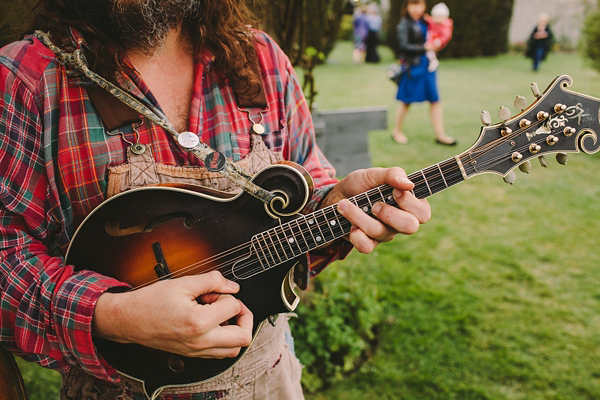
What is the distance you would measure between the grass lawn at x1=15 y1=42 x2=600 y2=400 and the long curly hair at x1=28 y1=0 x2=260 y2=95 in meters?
2.54

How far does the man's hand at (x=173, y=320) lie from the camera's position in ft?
3.93

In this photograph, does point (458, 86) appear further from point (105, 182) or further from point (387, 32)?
point (105, 182)

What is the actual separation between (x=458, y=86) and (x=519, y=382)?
11235 mm

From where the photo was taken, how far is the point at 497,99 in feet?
Answer: 35.8

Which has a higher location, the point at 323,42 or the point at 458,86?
the point at 323,42

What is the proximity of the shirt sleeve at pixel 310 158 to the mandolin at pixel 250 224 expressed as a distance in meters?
0.19

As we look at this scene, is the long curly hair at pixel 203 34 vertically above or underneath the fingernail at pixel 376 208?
above

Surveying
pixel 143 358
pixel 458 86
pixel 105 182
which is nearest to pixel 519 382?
pixel 143 358

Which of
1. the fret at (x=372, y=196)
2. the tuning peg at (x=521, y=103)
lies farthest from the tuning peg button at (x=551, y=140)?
the fret at (x=372, y=196)

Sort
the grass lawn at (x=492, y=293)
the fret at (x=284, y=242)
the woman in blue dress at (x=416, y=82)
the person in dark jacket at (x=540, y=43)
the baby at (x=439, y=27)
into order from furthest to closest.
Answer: the person in dark jacket at (x=540, y=43) < the baby at (x=439, y=27) < the woman in blue dress at (x=416, y=82) < the grass lawn at (x=492, y=293) < the fret at (x=284, y=242)

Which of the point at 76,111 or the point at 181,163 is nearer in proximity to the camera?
the point at 76,111

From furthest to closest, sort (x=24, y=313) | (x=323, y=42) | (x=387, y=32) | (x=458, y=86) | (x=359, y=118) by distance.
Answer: (x=387, y=32) → (x=458, y=86) → (x=359, y=118) → (x=323, y=42) → (x=24, y=313)

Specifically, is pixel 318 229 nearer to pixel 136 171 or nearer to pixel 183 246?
pixel 183 246

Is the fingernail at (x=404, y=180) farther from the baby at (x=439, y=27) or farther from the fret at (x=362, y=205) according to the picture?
the baby at (x=439, y=27)
